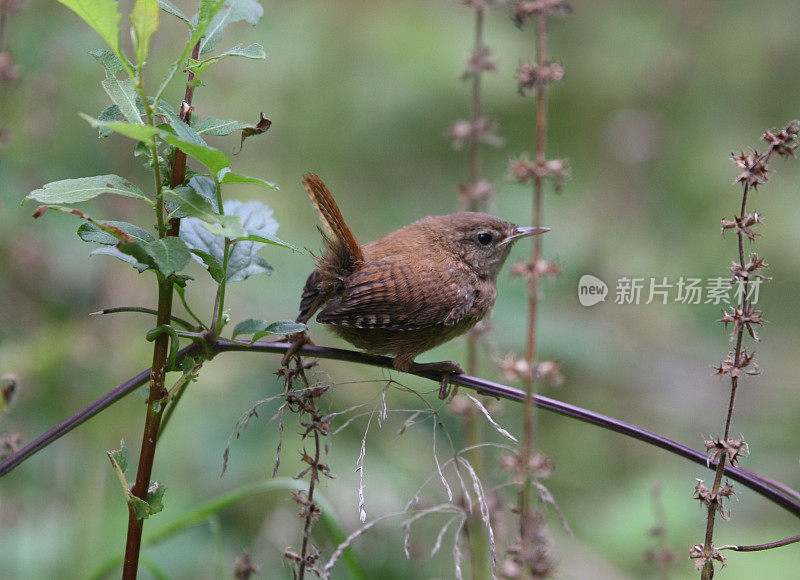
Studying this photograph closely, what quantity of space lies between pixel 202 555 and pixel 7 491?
2.71 feet

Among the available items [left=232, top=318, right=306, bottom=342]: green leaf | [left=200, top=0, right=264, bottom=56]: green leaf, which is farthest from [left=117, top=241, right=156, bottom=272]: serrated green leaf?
[left=200, top=0, right=264, bottom=56]: green leaf

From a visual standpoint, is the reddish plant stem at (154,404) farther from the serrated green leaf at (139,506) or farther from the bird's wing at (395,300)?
the bird's wing at (395,300)

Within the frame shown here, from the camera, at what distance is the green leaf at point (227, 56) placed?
5.18 ft

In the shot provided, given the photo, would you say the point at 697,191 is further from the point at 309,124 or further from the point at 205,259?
the point at 205,259

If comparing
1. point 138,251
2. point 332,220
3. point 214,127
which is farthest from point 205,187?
point 332,220

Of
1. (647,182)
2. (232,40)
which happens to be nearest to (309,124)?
(232,40)

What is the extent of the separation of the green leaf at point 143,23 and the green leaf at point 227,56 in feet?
0.36

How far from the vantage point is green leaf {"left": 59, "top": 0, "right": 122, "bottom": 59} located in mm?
1371

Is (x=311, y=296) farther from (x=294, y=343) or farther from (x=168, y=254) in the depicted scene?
(x=168, y=254)

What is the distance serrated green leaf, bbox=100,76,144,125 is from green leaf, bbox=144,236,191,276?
0.26m

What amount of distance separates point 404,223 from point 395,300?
8.69ft

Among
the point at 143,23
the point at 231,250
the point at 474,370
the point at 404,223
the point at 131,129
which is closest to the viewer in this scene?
the point at 131,129

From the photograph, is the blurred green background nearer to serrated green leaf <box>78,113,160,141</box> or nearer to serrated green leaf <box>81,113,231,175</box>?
serrated green leaf <box>81,113,231,175</box>

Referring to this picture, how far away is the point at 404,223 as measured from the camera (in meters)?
5.42
